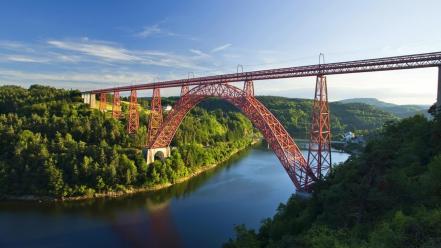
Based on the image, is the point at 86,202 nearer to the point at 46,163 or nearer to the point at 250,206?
the point at 46,163

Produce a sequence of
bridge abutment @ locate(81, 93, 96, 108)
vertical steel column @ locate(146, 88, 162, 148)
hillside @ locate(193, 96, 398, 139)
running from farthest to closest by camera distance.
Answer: hillside @ locate(193, 96, 398, 139) → bridge abutment @ locate(81, 93, 96, 108) → vertical steel column @ locate(146, 88, 162, 148)

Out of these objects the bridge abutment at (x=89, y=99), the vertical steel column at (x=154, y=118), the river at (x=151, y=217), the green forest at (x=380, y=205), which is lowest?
the river at (x=151, y=217)

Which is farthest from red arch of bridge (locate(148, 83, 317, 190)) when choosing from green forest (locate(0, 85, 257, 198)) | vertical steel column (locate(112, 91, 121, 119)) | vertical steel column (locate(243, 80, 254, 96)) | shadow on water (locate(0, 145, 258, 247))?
vertical steel column (locate(112, 91, 121, 119))

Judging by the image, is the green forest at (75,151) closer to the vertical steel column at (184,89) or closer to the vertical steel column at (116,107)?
Answer: the vertical steel column at (116,107)

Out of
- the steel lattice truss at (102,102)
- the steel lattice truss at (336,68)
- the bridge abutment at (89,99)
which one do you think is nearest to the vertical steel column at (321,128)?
the steel lattice truss at (336,68)

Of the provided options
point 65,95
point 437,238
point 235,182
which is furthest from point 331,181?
point 65,95

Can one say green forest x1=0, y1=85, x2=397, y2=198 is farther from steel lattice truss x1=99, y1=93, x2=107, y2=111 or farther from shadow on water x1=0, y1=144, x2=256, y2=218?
steel lattice truss x1=99, y1=93, x2=107, y2=111

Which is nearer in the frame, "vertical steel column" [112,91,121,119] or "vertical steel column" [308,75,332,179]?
"vertical steel column" [308,75,332,179]
